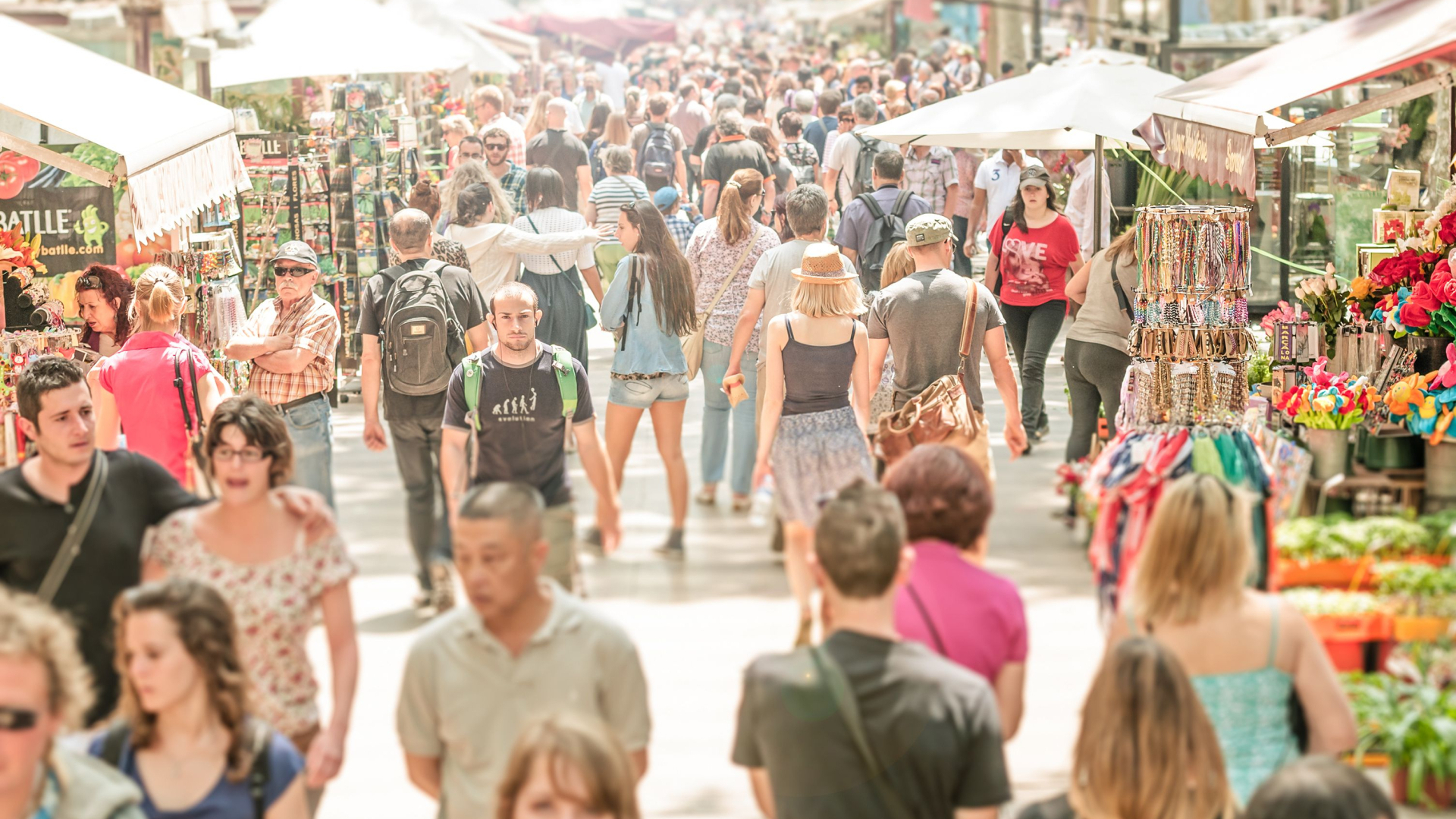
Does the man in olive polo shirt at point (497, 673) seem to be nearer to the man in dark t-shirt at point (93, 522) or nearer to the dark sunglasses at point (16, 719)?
the man in dark t-shirt at point (93, 522)

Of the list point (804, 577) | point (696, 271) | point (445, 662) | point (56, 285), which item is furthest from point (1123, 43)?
point (445, 662)

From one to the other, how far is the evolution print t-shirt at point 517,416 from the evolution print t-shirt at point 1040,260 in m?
4.52

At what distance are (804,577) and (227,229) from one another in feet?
17.4

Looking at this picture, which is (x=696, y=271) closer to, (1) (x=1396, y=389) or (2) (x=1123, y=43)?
(1) (x=1396, y=389)

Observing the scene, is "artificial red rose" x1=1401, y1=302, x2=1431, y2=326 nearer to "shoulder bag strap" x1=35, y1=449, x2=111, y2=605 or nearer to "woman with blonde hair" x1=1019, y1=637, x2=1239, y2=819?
"woman with blonde hair" x1=1019, y1=637, x2=1239, y2=819

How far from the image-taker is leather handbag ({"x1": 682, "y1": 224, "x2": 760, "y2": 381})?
28.0 feet

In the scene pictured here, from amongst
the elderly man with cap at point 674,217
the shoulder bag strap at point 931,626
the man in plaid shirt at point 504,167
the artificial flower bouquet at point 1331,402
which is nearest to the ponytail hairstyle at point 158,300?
the shoulder bag strap at point 931,626

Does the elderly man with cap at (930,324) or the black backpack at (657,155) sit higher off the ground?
the black backpack at (657,155)

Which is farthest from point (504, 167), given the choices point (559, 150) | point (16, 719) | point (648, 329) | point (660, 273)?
point (16, 719)

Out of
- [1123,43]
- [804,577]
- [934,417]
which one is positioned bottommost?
[804,577]

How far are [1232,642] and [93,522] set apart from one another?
115 inches

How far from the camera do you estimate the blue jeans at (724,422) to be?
26.5 feet

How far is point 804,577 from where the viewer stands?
600cm

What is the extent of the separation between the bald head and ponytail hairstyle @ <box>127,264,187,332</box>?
1.27m
